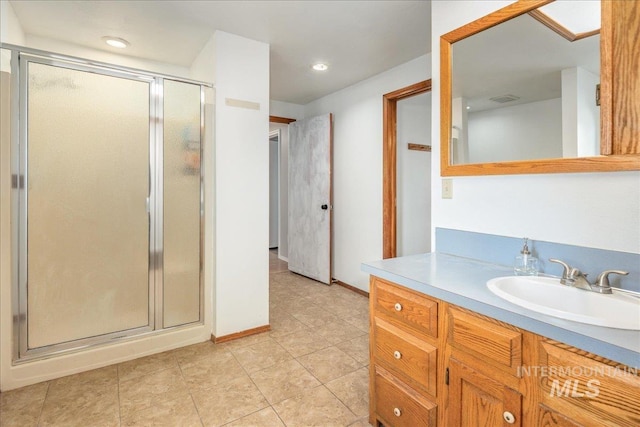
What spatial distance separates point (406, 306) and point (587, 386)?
62 centimetres

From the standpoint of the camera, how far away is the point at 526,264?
4.44 feet

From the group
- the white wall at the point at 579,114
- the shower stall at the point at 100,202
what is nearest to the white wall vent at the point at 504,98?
the white wall at the point at 579,114

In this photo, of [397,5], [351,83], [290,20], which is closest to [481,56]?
[397,5]

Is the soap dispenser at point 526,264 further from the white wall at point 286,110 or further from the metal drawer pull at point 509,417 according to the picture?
the white wall at point 286,110

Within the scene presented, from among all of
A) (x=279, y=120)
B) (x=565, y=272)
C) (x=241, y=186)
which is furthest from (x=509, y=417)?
(x=279, y=120)

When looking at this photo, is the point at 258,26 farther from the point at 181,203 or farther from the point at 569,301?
the point at 569,301

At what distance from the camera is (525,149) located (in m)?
1.42

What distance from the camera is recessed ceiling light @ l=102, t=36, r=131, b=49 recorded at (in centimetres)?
256

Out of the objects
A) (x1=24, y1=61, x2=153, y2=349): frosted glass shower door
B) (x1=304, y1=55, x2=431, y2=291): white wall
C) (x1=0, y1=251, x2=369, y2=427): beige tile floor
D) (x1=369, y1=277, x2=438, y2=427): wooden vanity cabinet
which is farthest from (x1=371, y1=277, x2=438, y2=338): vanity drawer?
(x1=304, y1=55, x2=431, y2=291): white wall

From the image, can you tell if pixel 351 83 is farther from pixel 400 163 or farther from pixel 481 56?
pixel 481 56

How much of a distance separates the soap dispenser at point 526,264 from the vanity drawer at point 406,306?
17.8 inches

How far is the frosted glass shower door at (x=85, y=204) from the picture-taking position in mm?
1966

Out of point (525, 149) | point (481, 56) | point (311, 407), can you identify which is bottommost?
point (311, 407)

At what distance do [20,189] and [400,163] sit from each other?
3.22 m
